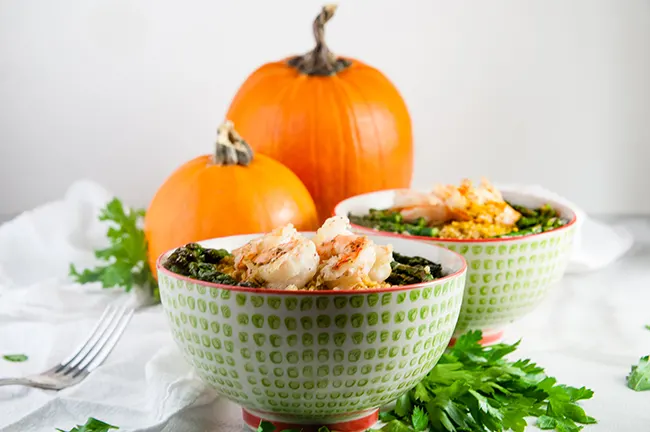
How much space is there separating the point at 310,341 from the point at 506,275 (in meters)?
0.52

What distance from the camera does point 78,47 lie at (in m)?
3.07

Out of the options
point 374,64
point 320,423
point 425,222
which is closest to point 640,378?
point 425,222

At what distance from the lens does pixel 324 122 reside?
2.14m

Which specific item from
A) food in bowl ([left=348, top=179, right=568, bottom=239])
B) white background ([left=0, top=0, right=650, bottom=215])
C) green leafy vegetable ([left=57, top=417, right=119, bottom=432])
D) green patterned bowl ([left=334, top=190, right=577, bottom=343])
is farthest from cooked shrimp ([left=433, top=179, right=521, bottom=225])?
white background ([left=0, top=0, right=650, bottom=215])

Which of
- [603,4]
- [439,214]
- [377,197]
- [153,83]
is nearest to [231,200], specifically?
[377,197]

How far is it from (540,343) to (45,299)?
0.99 meters

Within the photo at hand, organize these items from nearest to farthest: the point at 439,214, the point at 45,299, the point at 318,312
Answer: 1. the point at 318,312
2. the point at 439,214
3. the point at 45,299

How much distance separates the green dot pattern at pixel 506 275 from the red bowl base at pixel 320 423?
13.3 inches

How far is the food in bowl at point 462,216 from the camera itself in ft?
5.31

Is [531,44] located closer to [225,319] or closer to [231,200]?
[231,200]

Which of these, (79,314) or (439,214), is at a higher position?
(439,214)

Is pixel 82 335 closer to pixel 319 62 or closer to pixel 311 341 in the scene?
pixel 311 341

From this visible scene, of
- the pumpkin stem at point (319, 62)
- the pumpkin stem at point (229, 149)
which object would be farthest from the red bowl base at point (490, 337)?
the pumpkin stem at point (319, 62)

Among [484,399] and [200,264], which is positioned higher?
[200,264]
